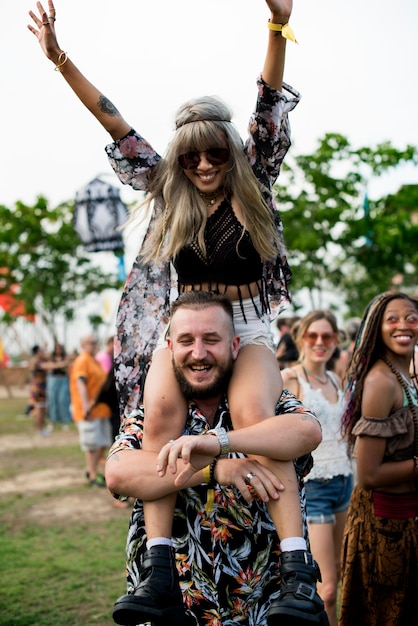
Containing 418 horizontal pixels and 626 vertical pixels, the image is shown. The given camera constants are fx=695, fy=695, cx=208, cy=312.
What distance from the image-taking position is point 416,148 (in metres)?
16.2

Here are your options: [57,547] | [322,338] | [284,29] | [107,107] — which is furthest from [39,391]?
[284,29]

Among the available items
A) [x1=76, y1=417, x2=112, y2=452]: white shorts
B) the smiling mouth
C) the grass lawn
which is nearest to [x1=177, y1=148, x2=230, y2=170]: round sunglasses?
the smiling mouth

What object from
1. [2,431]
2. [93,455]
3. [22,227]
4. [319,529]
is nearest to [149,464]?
[319,529]

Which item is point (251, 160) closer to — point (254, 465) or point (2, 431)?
point (254, 465)

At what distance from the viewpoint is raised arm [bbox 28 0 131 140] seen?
133 inches

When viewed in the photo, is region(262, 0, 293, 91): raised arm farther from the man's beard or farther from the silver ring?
the silver ring

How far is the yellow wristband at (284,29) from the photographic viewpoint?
3094 mm

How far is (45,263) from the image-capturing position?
26188mm

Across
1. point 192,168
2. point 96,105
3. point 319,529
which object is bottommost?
point 319,529

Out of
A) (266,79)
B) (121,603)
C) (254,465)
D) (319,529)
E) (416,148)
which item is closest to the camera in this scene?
(121,603)

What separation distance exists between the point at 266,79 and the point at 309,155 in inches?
562

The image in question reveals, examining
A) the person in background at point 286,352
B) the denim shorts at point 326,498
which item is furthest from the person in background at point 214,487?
the person in background at point 286,352

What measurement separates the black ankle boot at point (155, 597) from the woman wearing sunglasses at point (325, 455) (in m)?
1.98

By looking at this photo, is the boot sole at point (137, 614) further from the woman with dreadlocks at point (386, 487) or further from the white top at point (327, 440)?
the white top at point (327, 440)
